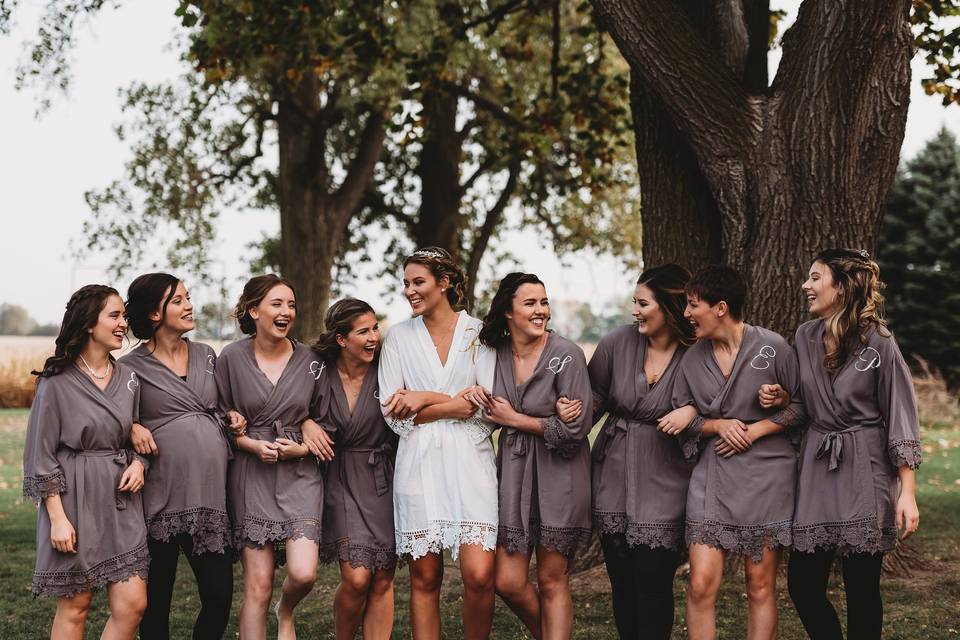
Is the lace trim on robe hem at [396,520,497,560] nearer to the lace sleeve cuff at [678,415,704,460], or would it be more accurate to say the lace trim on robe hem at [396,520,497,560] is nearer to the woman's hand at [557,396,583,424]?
the woman's hand at [557,396,583,424]

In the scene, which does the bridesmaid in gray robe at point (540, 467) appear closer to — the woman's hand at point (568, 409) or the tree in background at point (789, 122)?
the woman's hand at point (568, 409)

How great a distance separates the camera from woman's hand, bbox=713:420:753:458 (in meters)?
5.11

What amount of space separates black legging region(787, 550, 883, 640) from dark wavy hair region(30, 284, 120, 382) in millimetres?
3632

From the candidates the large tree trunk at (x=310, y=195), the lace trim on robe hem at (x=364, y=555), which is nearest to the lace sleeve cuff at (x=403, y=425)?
the lace trim on robe hem at (x=364, y=555)

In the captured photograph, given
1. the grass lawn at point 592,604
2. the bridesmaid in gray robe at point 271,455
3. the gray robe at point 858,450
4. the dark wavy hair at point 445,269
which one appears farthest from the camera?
the grass lawn at point 592,604

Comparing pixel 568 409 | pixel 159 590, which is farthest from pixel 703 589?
pixel 159 590

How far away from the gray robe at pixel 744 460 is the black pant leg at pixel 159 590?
2.67 m

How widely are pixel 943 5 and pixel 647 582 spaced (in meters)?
6.70

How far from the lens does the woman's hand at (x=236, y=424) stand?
5.38m

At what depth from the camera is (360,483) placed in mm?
5566

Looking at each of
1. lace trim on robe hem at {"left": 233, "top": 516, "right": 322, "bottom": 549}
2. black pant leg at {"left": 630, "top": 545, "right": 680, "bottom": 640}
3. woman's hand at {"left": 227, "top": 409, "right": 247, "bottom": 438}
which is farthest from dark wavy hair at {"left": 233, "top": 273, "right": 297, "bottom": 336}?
black pant leg at {"left": 630, "top": 545, "right": 680, "bottom": 640}

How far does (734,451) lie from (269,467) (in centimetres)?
238

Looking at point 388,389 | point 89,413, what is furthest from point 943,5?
point 89,413

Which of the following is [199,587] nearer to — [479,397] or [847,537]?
[479,397]
